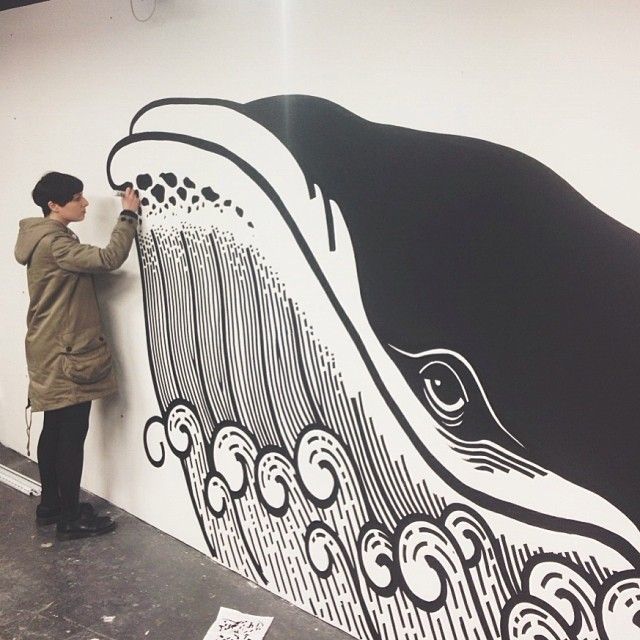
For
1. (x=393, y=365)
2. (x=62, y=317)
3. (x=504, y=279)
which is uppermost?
(x=504, y=279)

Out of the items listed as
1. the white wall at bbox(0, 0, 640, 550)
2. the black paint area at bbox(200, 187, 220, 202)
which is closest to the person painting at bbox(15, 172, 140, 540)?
the white wall at bbox(0, 0, 640, 550)

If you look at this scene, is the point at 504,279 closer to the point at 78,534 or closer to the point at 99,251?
the point at 99,251

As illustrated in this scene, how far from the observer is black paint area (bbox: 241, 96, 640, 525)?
1.48 meters

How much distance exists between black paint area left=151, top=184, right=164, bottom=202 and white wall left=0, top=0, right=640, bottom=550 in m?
0.25

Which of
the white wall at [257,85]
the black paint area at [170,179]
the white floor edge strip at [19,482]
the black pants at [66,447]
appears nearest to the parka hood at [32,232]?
the white wall at [257,85]

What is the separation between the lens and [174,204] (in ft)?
7.79

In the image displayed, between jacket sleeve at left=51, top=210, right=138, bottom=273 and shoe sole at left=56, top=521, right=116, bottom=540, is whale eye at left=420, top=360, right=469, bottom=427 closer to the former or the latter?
jacket sleeve at left=51, top=210, right=138, bottom=273

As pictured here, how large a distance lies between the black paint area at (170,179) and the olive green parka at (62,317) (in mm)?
190

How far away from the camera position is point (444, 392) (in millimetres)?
1778

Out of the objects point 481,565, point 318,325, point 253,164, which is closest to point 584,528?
point 481,565

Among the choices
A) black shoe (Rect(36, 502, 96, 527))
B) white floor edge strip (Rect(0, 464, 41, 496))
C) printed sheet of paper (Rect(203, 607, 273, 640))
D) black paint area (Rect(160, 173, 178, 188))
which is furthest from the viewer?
white floor edge strip (Rect(0, 464, 41, 496))

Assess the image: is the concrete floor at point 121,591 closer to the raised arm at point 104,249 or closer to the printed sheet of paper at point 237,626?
the printed sheet of paper at point 237,626

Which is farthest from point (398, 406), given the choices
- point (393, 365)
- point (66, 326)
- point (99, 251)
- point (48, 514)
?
point (48, 514)

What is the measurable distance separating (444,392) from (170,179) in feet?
4.09
